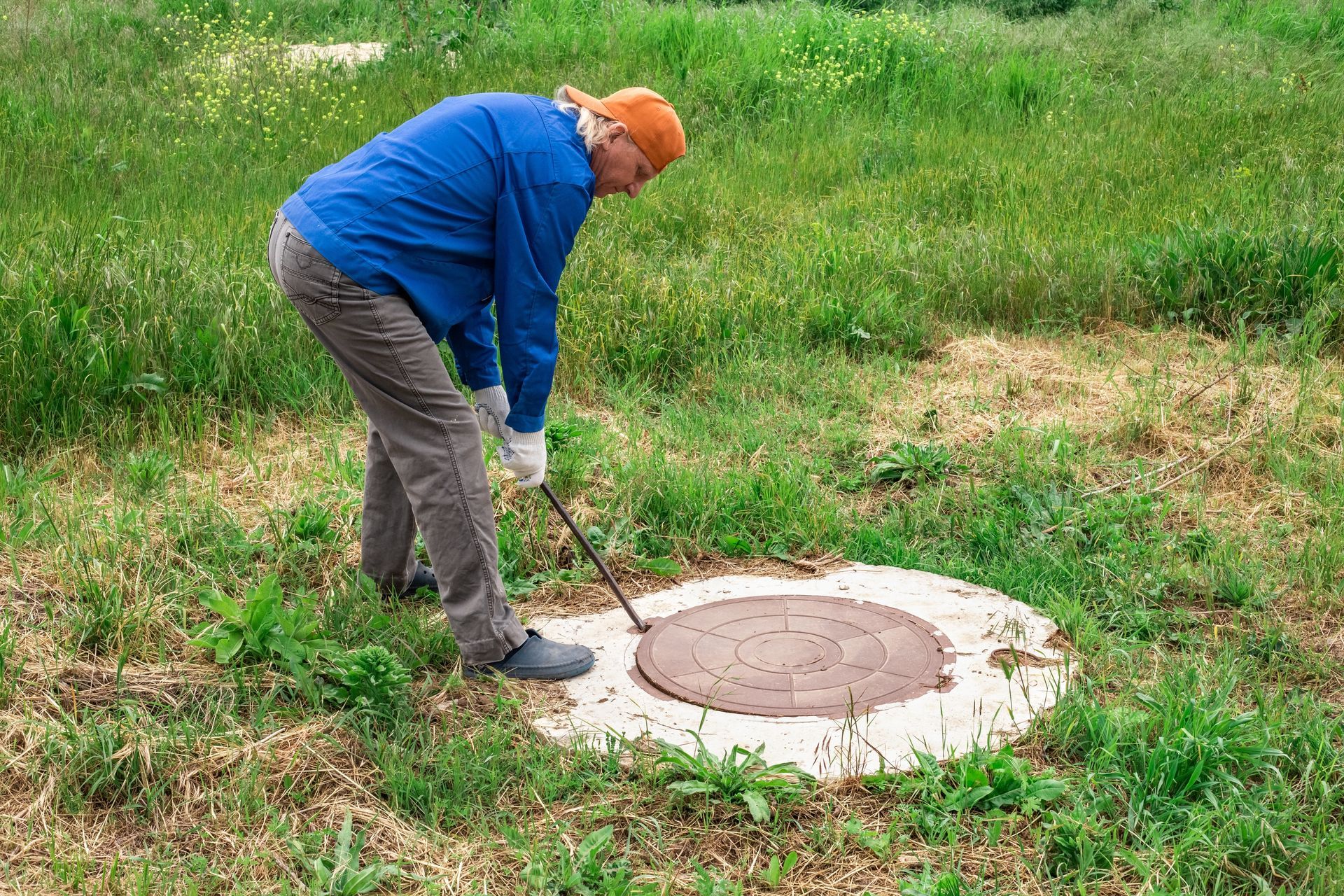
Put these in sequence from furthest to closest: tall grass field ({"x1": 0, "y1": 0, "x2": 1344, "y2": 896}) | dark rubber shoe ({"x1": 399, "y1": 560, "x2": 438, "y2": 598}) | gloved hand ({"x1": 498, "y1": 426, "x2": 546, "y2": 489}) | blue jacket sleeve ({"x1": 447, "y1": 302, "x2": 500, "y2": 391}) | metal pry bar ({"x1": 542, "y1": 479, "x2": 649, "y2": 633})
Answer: dark rubber shoe ({"x1": 399, "y1": 560, "x2": 438, "y2": 598}) → metal pry bar ({"x1": 542, "y1": 479, "x2": 649, "y2": 633}) → blue jacket sleeve ({"x1": 447, "y1": 302, "x2": 500, "y2": 391}) → gloved hand ({"x1": 498, "y1": 426, "x2": 546, "y2": 489}) → tall grass field ({"x1": 0, "y1": 0, "x2": 1344, "y2": 896})

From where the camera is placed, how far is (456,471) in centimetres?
325

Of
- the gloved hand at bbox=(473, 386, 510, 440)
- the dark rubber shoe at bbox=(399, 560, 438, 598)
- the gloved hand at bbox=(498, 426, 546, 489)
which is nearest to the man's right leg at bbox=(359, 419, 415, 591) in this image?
the dark rubber shoe at bbox=(399, 560, 438, 598)

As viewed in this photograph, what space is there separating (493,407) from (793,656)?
120cm

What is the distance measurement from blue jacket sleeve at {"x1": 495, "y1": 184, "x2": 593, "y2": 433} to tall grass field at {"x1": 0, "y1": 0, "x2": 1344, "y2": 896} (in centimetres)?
91

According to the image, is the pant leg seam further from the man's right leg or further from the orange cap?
the orange cap

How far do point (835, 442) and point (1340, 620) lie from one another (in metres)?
2.05

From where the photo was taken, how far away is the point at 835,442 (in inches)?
200

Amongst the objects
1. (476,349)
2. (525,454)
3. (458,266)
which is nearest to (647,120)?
(458,266)

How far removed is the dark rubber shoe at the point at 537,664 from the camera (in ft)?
11.2

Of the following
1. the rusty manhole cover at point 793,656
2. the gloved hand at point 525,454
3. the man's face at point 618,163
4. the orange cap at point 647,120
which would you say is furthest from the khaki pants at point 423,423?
the orange cap at point 647,120

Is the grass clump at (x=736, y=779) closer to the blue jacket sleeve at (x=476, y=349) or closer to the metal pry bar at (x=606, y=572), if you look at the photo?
the metal pry bar at (x=606, y=572)

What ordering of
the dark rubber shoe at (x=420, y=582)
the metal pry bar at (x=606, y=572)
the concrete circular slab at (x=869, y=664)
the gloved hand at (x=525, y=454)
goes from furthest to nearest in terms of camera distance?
the dark rubber shoe at (x=420, y=582), the metal pry bar at (x=606, y=572), the gloved hand at (x=525, y=454), the concrete circular slab at (x=869, y=664)

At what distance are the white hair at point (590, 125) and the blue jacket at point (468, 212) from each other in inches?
1.1

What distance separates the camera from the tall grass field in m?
2.72
